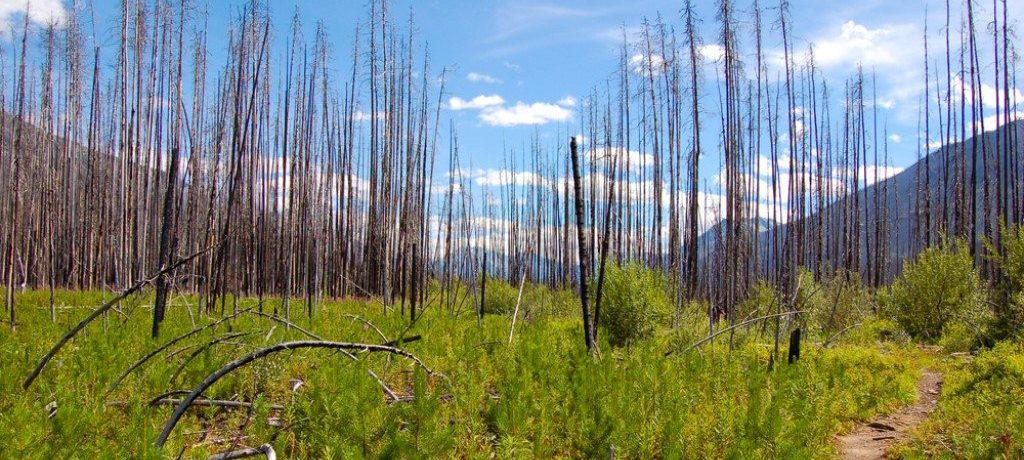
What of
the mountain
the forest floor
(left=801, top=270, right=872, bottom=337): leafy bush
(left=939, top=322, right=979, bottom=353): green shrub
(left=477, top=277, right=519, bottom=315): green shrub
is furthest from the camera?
(left=477, top=277, right=519, bottom=315): green shrub

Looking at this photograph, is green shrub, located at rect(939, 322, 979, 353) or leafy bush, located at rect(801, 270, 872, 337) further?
leafy bush, located at rect(801, 270, 872, 337)

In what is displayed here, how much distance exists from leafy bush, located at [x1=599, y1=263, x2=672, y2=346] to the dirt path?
10.8 ft

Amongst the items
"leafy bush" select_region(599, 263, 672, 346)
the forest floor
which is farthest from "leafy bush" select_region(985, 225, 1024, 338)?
"leafy bush" select_region(599, 263, 672, 346)

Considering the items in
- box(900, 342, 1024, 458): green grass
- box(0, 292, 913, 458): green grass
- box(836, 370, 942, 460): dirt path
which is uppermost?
box(0, 292, 913, 458): green grass

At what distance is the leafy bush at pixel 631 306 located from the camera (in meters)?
8.75

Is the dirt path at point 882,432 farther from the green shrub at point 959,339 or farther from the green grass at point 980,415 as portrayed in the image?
the green shrub at point 959,339

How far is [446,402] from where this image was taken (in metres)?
4.24

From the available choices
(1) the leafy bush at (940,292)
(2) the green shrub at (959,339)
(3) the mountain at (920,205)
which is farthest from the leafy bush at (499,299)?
(2) the green shrub at (959,339)

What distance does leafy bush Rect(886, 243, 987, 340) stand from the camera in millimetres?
11805

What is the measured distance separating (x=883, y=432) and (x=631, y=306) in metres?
3.89

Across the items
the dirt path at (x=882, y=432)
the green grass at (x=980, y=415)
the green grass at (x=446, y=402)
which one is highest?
the green grass at (x=446, y=402)

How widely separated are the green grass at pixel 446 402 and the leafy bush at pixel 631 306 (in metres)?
2.00

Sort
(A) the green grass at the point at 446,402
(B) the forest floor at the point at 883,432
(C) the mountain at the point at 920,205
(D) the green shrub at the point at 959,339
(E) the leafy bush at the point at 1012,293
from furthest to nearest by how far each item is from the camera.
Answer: (C) the mountain at the point at 920,205 < (D) the green shrub at the point at 959,339 < (E) the leafy bush at the point at 1012,293 < (B) the forest floor at the point at 883,432 < (A) the green grass at the point at 446,402

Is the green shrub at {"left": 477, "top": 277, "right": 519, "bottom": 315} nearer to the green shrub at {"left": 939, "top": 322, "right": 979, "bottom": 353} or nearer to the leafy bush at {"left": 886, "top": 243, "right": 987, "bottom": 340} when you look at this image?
→ the leafy bush at {"left": 886, "top": 243, "right": 987, "bottom": 340}
